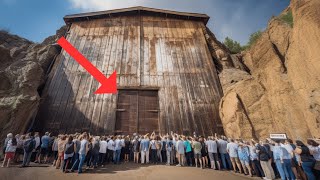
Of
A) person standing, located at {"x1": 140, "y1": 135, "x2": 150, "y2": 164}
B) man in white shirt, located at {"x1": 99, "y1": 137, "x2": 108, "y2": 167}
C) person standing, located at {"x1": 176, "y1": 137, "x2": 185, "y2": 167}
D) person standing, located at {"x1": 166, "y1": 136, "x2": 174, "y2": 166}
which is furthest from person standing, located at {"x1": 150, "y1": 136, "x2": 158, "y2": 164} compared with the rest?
man in white shirt, located at {"x1": 99, "y1": 137, "x2": 108, "y2": 167}

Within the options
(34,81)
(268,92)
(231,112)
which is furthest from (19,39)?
(268,92)

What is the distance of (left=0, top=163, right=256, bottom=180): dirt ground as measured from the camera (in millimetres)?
8215

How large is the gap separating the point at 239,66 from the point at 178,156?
1255 centimetres

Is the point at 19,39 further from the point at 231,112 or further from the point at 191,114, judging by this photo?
the point at 231,112

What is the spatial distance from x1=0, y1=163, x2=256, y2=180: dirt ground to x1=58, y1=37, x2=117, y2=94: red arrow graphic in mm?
7397

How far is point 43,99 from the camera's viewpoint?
15.2 metres

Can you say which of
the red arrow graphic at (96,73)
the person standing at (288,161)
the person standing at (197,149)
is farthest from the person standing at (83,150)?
the person standing at (288,161)

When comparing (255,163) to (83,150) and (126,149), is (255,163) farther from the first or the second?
(83,150)

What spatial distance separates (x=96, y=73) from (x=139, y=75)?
3719 mm

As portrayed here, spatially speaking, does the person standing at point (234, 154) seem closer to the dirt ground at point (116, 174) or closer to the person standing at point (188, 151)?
the dirt ground at point (116, 174)

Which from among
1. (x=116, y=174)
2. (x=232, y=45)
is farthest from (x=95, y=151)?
(x=232, y=45)

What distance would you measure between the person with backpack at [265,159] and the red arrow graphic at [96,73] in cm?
1103

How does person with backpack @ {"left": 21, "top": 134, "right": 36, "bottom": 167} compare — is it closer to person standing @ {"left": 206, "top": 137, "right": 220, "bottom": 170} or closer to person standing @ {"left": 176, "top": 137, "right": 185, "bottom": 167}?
person standing @ {"left": 176, "top": 137, "right": 185, "bottom": 167}

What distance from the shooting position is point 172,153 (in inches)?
447
